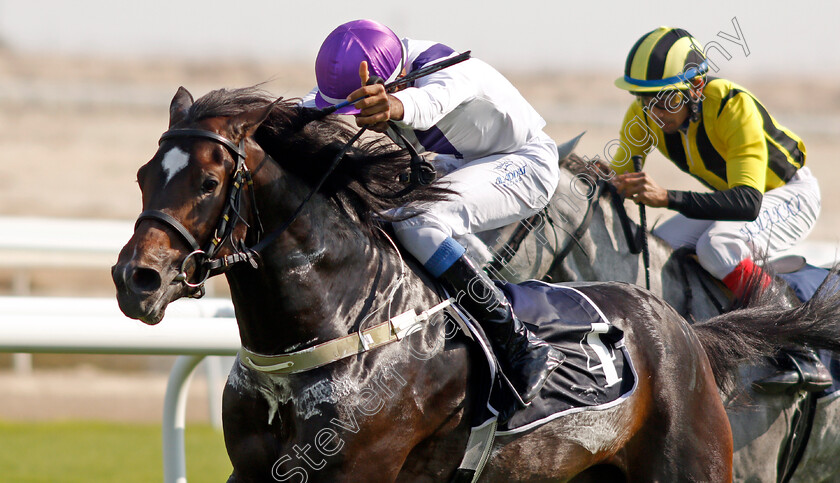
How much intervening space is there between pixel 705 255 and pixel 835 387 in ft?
2.35

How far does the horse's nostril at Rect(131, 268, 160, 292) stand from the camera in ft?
7.78

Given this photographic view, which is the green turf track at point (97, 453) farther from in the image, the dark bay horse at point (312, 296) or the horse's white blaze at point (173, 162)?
the horse's white blaze at point (173, 162)

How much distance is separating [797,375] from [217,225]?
2.34 metres

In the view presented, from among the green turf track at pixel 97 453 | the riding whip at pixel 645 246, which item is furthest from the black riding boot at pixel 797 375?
the green turf track at pixel 97 453

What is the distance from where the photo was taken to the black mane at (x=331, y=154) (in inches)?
107

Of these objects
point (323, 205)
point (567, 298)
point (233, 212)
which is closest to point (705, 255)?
point (567, 298)

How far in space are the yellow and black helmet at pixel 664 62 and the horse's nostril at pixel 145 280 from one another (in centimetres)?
248

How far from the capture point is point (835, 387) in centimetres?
405

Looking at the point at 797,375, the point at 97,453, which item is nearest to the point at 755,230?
the point at 797,375

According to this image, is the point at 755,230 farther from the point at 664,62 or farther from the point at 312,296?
the point at 312,296

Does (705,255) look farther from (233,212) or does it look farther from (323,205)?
(233,212)

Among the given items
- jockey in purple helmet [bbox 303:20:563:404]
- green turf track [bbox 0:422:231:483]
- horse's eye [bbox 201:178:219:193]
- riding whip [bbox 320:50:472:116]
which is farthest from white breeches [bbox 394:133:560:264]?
green turf track [bbox 0:422:231:483]

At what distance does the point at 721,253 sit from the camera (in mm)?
4160

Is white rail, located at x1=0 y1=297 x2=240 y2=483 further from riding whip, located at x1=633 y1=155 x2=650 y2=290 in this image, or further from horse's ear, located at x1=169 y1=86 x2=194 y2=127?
riding whip, located at x1=633 y1=155 x2=650 y2=290
